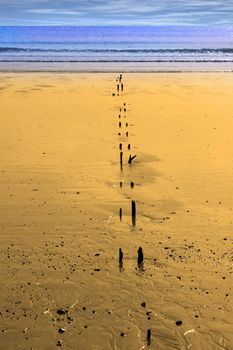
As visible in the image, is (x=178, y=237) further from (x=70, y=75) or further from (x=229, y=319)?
(x=70, y=75)

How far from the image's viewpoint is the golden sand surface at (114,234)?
219 inches

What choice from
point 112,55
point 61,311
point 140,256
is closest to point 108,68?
point 112,55

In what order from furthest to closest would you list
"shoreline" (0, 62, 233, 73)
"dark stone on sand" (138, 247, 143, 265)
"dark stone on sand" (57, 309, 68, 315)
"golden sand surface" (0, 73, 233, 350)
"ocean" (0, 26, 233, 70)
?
1. "ocean" (0, 26, 233, 70)
2. "shoreline" (0, 62, 233, 73)
3. "dark stone on sand" (138, 247, 143, 265)
4. "dark stone on sand" (57, 309, 68, 315)
5. "golden sand surface" (0, 73, 233, 350)

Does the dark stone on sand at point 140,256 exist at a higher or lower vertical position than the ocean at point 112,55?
lower

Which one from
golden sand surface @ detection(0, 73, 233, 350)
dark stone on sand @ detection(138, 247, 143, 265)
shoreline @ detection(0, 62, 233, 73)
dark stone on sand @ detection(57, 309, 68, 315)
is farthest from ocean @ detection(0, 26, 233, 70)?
dark stone on sand @ detection(57, 309, 68, 315)

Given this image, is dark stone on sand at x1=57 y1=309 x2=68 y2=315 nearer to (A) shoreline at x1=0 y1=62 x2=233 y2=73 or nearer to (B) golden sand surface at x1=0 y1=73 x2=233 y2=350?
(B) golden sand surface at x1=0 y1=73 x2=233 y2=350

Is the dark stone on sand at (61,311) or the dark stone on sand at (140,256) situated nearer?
the dark stone on sand at (61,311)

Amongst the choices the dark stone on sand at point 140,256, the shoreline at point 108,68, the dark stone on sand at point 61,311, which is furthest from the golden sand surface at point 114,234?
the shoreline at point 108,68

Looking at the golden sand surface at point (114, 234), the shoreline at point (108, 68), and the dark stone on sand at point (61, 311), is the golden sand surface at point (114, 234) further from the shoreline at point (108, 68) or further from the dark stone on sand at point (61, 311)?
the shoreline at point (108, 68)

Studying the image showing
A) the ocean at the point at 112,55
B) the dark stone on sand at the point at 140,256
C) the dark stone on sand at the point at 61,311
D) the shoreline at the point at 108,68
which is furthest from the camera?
the ocean at the point at 112,55

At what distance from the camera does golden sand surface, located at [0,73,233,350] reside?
5562mm

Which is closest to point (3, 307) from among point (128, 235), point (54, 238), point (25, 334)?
point (25, 334)

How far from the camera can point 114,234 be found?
25.4ft

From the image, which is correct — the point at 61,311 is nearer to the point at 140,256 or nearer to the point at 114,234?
the point at 140,256
